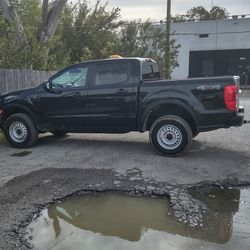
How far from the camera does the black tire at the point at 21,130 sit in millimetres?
9281

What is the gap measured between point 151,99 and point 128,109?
53 centimetres

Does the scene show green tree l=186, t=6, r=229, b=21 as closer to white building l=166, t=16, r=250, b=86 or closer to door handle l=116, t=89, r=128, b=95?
white building l=166, t=16, r=250, b=86

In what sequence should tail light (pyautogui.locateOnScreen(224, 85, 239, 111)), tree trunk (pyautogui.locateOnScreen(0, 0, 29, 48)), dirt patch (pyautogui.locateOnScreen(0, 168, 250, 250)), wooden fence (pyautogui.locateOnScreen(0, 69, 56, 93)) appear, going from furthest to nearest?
tree trunk (pyautogui.locateOnScreen(0, 0, 29, 48)) → wooden fence (pyautogui.locateOnScreen(0, 69, 56, 93)) → tail light (pyautogui.locateOnScreen(224, 85, 239, 111)) → dirt patch (pyautogui.locateOnScreen(0, 168, 250, 250))

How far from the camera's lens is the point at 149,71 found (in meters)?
9.15

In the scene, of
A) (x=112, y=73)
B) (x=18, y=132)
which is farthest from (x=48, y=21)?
(x=112, y=73)

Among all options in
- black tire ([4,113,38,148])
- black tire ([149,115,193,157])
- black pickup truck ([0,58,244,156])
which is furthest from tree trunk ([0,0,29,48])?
black tire ([149,115,193,157])

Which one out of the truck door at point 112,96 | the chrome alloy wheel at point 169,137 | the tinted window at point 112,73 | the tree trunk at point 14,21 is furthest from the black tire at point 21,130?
the tree trunk at point 14,21

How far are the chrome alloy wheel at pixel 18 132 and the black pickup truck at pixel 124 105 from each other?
22 mm

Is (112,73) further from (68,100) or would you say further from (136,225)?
(136,225)

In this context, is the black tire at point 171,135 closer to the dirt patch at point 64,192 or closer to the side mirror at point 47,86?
the dirt patch at point 64,192

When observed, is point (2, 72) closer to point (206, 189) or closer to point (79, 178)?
point (79, 178)

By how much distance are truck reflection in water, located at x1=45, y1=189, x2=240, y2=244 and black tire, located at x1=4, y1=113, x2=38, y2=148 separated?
367 centimetres

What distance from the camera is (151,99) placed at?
327 inches

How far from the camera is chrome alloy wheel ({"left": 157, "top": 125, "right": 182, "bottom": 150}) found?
8.15 meters
